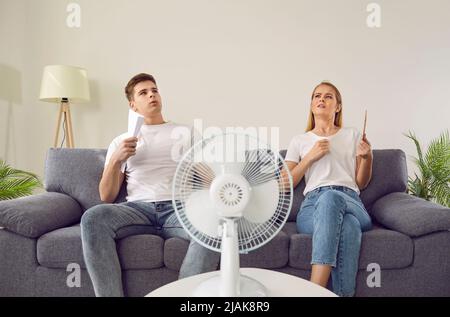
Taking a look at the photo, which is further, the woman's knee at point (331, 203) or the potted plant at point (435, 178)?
the potted plant at point (435, 178)

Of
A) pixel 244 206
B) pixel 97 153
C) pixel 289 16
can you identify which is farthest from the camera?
pixel 289 16

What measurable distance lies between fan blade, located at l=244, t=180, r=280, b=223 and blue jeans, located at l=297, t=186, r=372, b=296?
44 centimetres

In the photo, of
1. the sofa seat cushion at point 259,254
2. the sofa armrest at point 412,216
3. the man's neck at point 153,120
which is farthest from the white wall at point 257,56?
the sofa seat cushion at point 259,254

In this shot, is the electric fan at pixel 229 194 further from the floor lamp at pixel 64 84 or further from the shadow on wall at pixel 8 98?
the shadow on wall at pixel 8 98

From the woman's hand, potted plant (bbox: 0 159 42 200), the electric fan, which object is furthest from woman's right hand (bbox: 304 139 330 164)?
potted plant (bbox: 0 159 42 200)

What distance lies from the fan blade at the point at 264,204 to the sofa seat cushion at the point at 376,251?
0.55m

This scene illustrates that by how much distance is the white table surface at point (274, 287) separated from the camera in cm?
97

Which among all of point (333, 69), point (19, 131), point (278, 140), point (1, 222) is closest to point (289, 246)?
point (1, 222)

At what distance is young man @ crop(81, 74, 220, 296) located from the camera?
1321 millimetres

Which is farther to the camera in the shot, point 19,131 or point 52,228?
point 19,131

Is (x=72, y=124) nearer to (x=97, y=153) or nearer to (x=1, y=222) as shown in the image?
(x=97, y=153)

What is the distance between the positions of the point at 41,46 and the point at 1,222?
1875 millimetres

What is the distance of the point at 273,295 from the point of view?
37.8 inches

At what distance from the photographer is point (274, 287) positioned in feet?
3.30
